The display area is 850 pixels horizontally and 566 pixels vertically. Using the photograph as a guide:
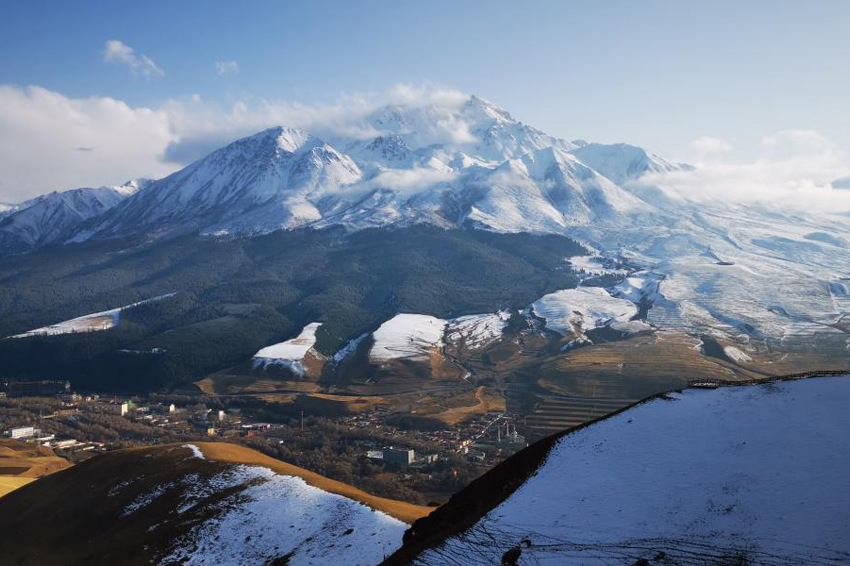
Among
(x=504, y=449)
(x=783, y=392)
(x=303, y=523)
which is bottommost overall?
(x=504, y=449)

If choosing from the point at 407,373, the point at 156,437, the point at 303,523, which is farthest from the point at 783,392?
the point at 407,373

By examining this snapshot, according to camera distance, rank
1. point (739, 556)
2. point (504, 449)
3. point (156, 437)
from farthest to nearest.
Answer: point (156, 437), point (504, 449), point (739, 556)

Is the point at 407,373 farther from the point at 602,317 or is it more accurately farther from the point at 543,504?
the point at 543,504

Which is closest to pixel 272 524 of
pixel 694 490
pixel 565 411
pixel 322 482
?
pixel 322 482

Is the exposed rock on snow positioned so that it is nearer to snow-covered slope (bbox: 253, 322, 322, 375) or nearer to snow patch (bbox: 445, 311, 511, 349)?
snow-covered slope (bbox: 253, 322, 322, 375)

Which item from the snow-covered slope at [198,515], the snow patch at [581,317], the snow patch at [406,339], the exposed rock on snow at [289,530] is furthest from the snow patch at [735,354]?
the exposed rock on snow at [289,530]

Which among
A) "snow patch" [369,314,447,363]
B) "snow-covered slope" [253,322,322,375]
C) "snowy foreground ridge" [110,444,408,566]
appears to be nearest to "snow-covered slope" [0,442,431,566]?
"snowy foreground ridge" [110,444,408,566]

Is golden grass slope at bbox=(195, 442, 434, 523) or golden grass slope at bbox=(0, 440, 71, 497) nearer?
golden grass slope at bbox=(195, 442, 434, 523)

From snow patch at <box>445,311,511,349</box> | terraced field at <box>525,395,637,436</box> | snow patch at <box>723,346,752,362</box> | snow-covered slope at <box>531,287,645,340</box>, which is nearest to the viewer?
terraced field at <box>525,395,637,436</box>

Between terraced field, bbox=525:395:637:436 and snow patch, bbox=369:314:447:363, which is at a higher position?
snow patch, bbox=369:314:447:363
